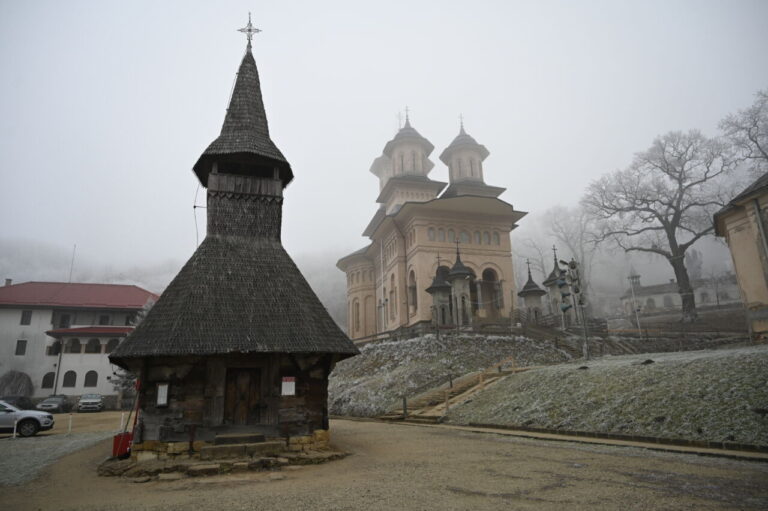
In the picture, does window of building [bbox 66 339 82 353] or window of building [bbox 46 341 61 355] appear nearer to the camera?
window of building [bbox 66 339 82 353]

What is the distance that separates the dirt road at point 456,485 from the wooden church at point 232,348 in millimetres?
1679

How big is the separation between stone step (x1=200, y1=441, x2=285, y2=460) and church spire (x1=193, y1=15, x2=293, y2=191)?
8238 millimetres

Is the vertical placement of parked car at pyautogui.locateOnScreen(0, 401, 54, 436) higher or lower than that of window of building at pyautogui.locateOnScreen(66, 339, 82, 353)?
lower

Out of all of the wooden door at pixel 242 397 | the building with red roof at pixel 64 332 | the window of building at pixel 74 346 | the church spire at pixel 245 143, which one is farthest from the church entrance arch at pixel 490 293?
the window of building at pixel 74 346

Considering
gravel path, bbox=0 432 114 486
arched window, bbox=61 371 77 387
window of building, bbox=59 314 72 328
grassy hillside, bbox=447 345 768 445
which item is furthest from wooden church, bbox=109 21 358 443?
window of building, bbox=59 314 72 328

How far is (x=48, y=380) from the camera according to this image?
41.3m

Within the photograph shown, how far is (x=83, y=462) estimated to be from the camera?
1065cm

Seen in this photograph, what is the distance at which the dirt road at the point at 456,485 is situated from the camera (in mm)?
6023

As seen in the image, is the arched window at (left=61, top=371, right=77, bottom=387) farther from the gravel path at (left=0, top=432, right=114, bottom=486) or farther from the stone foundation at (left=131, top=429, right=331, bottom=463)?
the stone foundation at (left=131, top=429, right=331, bottom=463)

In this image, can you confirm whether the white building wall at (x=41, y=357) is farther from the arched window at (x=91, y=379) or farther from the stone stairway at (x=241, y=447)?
the stone stairway at (x=241, y=447)

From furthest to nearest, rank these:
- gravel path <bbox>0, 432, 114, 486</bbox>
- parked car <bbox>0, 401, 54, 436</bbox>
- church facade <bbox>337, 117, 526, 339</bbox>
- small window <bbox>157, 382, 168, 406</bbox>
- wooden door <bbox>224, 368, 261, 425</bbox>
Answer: church facade <bbox>337, 117, 526, 339</bbox>
parked car <bbox>0, 401, 54, 436</bbox>
wooden door <bbox>224, 368, 261, 425</bbox>
small window <bbox>157, 382, 168, 406</bbox>
gravel path <bbox>0, 432, 114, 486</bbox>

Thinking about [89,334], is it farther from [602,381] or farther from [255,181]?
[602,381]

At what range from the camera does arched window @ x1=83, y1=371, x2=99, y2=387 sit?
41.0 meters

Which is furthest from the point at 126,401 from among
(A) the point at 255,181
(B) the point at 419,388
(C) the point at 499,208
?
(C) the point at 499,208
